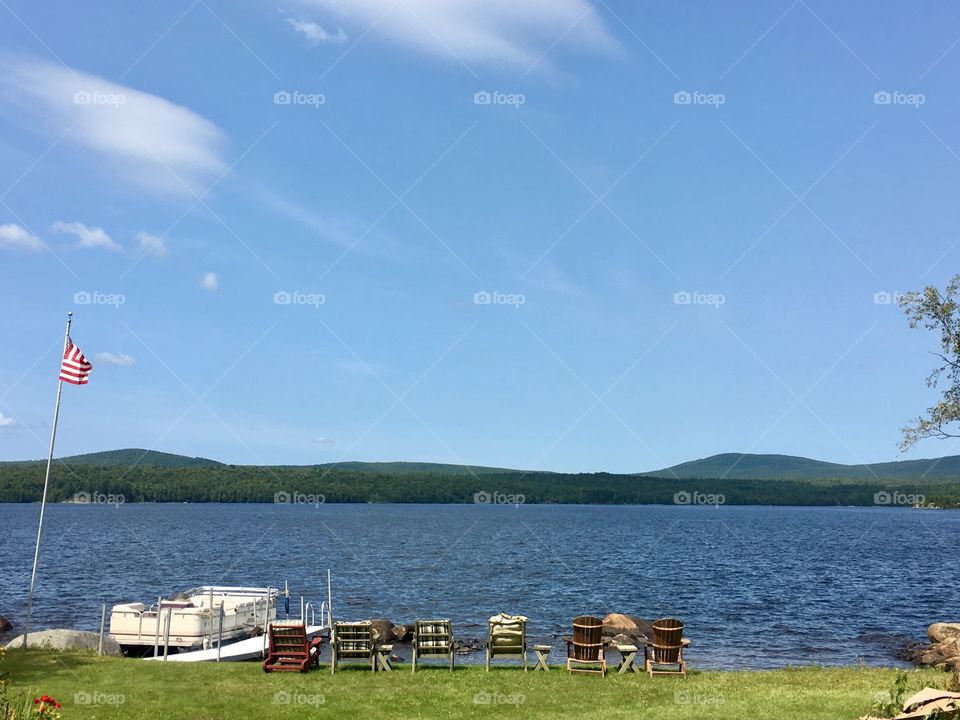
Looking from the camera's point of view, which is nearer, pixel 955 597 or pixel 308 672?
pixel 308 672

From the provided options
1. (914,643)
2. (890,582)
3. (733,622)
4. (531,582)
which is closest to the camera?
(914,643)

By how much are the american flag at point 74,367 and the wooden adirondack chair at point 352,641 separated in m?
10.9

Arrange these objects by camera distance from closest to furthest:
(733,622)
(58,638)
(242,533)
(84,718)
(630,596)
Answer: (84,718) < (58,638) < (733,622) < (630,596) < (242,533)

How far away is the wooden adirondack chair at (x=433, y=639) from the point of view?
898 inches

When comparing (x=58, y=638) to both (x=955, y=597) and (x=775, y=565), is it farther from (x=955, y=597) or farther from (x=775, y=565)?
(x=775, y=565)

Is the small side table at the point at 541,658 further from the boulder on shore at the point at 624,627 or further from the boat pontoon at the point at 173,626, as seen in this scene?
the boulder on shore at the point at 624,627

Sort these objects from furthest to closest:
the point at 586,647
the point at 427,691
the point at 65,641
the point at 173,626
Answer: the point at 173,626, the point at 65,641, the point at 586,647, the point at 427,691

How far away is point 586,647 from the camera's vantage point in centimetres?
2211

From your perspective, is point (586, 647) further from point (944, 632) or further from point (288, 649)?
point (944, 632)

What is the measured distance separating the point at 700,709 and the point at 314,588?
48753mm

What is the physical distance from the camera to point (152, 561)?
86.1 m

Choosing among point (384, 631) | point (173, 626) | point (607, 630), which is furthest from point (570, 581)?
point (173, 626)

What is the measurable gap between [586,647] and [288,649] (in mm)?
7886

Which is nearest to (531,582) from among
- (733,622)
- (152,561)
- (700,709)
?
(733,622)
